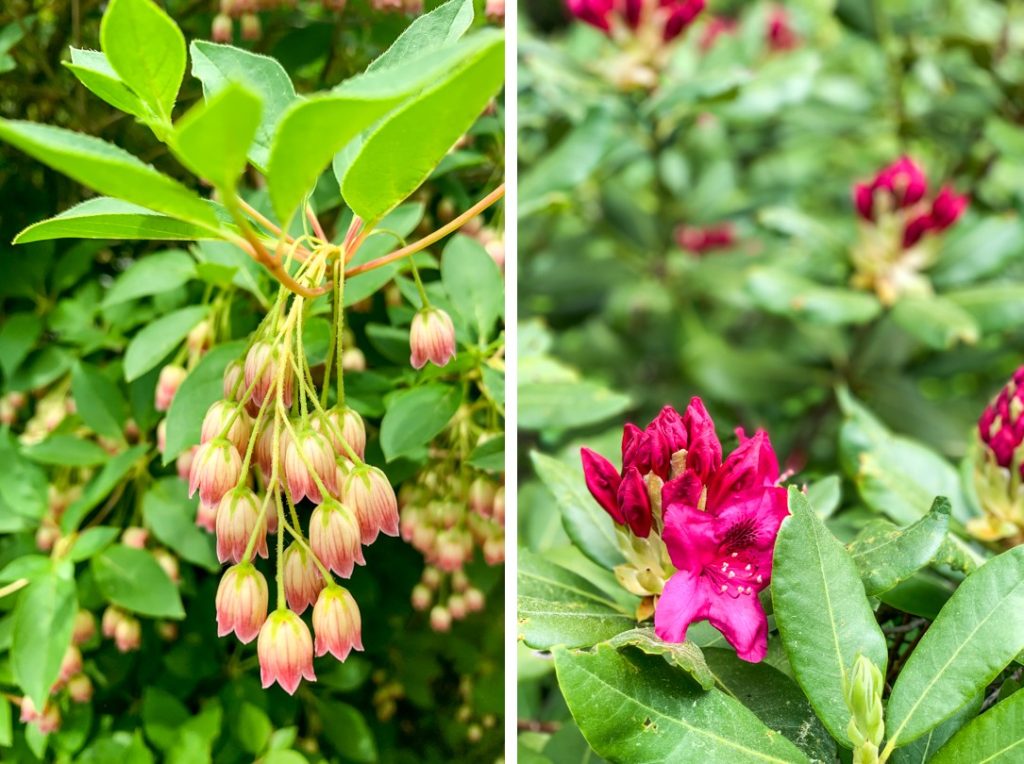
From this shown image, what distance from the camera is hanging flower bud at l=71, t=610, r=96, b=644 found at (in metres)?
0.78

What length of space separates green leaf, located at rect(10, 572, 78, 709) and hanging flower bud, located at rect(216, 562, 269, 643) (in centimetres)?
25

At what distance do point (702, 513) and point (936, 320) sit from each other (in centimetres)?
88

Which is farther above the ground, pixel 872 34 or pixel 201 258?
pixel 201 258

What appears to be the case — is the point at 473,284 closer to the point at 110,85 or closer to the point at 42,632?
the point at 110,85

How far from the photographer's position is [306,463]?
1.64 ft

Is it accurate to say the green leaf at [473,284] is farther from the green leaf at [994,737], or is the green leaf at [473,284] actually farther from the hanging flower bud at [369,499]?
the green leaf at [994,737]

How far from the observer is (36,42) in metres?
0.77

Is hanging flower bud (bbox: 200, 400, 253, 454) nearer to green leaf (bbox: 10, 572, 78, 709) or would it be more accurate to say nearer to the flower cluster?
green leaf (bbox: 10, 572, 78, 709)

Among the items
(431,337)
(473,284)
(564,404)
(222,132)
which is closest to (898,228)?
(564,404)

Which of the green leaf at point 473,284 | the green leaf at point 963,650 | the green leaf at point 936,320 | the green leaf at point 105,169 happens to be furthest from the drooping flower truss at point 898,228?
the green leaf at point 105,169

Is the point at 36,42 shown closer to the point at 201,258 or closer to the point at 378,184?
the point at 201,258

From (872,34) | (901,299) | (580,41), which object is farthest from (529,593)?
(872,34)

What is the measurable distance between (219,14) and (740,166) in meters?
1.58

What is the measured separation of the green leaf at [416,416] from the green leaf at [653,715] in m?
0.22
